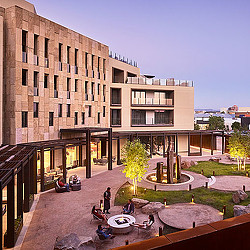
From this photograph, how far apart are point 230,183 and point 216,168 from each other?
6052mm

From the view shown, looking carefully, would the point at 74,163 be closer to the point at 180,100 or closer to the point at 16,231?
the point at 16,231

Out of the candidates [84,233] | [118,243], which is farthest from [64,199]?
[118,243]

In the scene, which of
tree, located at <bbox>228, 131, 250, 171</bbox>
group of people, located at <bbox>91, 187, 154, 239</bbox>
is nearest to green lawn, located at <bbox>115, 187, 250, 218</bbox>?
group of people, located at <bbox>91, 187, 154, 239</bbox>

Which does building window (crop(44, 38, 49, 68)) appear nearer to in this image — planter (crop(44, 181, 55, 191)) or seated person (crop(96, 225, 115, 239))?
planter (crop(44, 181, 55, 191))

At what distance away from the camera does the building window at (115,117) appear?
3400cm

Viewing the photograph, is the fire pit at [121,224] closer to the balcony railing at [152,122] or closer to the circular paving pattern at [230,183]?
the circular paving pattern at [230,183]

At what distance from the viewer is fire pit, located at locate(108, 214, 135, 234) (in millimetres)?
10516

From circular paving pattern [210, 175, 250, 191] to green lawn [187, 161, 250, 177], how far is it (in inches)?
59.1

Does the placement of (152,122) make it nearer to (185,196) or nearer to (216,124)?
(185,196)

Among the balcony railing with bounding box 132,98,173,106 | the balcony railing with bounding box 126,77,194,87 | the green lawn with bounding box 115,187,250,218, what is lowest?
the green lawn with bounding box 115,187,250,218

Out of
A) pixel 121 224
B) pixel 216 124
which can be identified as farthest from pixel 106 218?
pixel 216 124

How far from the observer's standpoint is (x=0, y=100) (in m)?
18.0

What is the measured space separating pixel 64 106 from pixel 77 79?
157 inches

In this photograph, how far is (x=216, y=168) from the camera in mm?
25188
